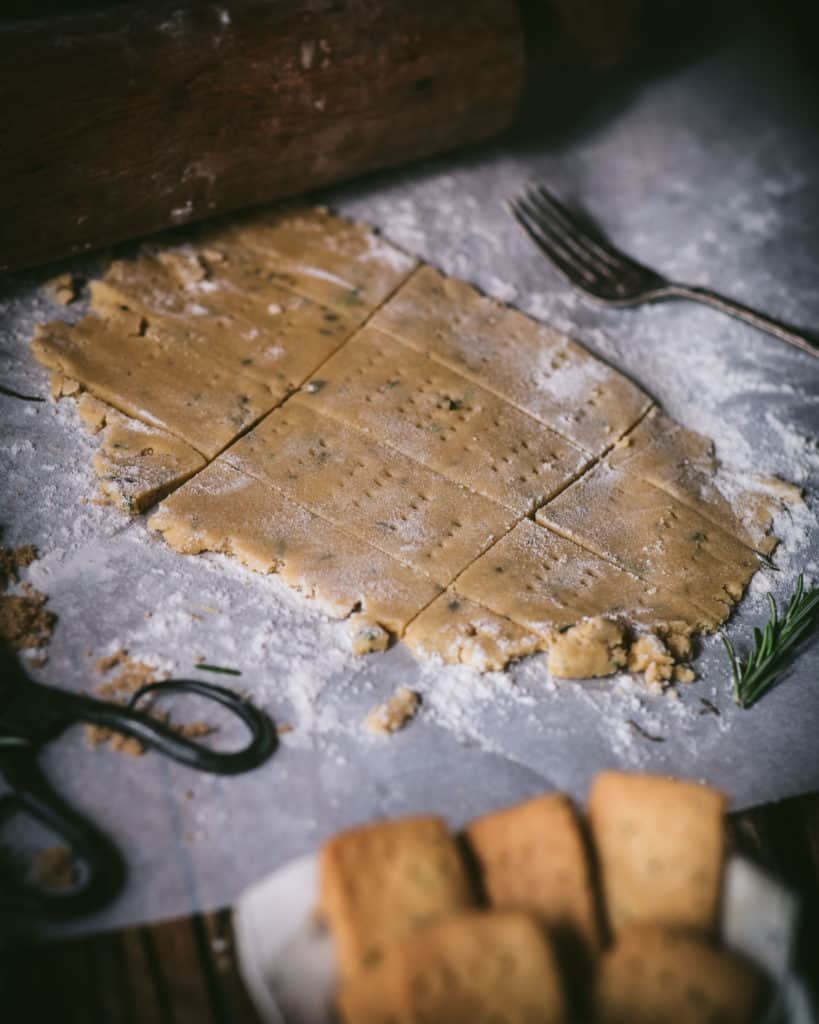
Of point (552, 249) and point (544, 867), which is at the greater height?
point (552, 249)

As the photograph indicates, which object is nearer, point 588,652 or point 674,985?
point 674,985

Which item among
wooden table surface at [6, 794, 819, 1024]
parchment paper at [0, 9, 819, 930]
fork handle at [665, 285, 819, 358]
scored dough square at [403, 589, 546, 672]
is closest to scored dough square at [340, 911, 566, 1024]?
wooden table surface at [6, 794, 819, 1024]

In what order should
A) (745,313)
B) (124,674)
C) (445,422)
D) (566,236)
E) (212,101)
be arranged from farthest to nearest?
(566,236), (745,313), (212,101), (445,422), (124,674)

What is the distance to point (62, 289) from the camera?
323cm

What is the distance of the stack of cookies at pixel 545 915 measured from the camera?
1.71m

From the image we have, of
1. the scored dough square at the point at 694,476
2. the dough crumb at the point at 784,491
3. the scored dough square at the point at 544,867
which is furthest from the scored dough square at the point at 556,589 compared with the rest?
the scored dough square at the point at 544,867

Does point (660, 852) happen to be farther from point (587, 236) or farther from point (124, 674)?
point (587, 236)

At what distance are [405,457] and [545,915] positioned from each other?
1.44m

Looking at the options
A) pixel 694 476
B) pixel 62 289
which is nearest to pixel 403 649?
pixel 694 476

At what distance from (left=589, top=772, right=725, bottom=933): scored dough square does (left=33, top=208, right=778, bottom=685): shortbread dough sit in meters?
0.55

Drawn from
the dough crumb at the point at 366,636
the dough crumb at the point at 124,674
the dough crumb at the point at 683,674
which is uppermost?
the dough crumb at the point at 124,674

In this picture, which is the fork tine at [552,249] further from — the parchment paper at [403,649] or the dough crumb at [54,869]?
the dough crumb at [54,869]

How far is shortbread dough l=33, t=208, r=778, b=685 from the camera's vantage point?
2641mm

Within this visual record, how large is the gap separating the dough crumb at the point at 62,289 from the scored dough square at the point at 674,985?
2.59 meters
